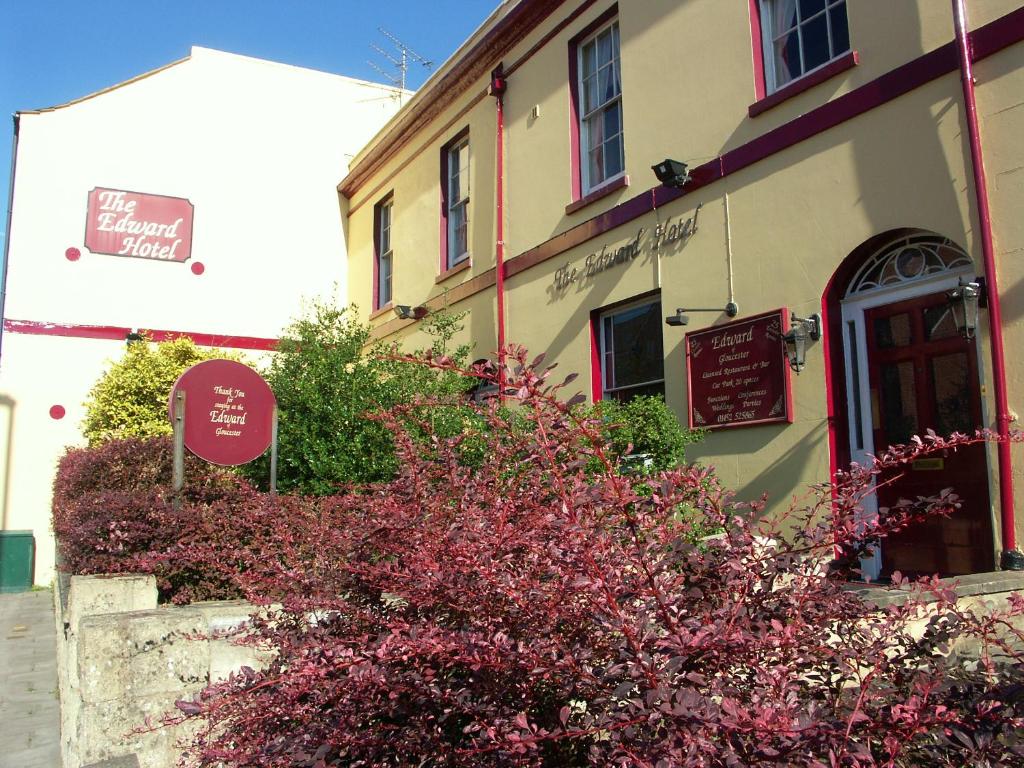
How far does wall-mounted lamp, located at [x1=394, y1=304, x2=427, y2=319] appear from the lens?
1356 centimetres

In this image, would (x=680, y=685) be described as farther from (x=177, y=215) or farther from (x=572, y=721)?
(x=177, y=215)

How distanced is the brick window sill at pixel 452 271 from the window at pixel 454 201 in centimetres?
14

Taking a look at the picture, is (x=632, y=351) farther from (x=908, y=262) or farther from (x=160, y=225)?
(x=160, y=225)

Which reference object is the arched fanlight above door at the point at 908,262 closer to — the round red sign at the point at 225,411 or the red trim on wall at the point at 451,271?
the round red sign at the point at 225,411

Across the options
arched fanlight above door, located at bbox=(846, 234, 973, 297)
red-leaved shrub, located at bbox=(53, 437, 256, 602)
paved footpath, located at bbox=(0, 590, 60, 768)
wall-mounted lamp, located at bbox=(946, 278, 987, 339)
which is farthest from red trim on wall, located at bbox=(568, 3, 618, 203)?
paved footpath, located at bbox=(0, 590, 60, 768)

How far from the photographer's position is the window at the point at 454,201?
1313 cm

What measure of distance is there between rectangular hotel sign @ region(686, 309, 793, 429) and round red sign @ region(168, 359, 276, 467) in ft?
12.6

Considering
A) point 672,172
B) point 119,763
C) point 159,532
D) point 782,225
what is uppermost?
point 672,172

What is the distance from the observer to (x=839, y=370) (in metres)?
7.03

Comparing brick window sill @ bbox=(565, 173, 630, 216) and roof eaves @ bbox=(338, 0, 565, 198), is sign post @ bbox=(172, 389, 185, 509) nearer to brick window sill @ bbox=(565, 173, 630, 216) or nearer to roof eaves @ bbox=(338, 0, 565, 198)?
brick window sill @ bbox=(565, 173, 630, 216)

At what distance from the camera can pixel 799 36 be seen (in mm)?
7555

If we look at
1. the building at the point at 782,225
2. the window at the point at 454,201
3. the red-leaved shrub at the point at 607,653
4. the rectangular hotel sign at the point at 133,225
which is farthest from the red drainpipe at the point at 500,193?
the red-leaved shrub at the point at 607,653

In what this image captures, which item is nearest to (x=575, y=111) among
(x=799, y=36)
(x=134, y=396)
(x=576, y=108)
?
(x=576, y=108)

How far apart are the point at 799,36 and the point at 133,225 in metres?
12.2
